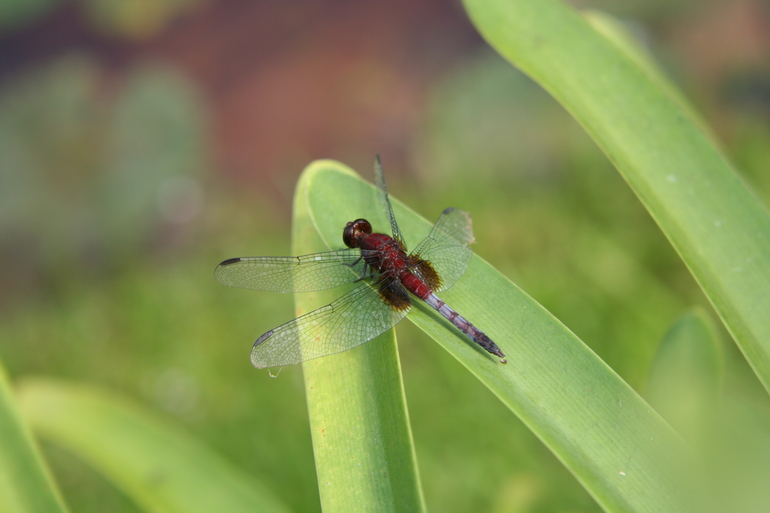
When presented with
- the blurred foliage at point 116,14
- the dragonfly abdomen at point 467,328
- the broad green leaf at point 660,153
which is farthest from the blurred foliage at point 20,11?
the dragonfly abdomen at point 467,328

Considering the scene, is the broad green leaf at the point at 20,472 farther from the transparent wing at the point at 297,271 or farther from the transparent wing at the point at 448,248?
the transparent wing at the point at 448,248

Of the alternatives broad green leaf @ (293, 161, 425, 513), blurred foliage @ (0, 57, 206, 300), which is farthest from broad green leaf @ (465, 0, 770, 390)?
blurred foliage @ (0, 57, 206, 300)

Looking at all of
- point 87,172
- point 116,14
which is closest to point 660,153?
point 87,172

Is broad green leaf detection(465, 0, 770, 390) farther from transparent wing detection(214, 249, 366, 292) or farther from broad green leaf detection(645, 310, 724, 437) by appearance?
transparent wing detection(214, 249, 366, 292)

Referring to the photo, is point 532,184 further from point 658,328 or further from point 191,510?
point 191,510

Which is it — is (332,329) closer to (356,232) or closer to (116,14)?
(356,232)

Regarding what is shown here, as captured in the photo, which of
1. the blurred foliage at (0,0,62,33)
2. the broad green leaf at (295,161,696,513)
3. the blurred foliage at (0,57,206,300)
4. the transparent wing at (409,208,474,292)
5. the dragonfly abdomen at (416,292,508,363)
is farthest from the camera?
the blurred foliage at (0,0,62,33)
